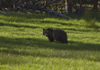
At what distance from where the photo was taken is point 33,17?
33.8m

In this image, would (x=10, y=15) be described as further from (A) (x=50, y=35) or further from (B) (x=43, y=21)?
(A) (x=50, y=35)

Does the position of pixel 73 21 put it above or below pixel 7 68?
below

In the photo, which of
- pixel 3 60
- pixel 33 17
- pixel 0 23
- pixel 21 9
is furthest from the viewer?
pixel 21 9

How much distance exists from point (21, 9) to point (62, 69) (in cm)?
3045

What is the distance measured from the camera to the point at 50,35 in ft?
56.7

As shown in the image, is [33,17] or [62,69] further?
[33,17]

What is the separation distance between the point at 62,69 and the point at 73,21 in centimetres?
2541

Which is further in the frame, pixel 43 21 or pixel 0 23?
pixel 43 21

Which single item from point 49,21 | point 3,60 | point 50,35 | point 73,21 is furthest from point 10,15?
point 3,60

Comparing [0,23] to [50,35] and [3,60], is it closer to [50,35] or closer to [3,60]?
[50,35]

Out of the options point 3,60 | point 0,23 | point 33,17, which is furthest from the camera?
point 33,17

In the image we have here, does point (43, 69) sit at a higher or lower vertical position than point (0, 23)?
higher

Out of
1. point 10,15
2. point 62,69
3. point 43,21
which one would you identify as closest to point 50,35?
point 62,69

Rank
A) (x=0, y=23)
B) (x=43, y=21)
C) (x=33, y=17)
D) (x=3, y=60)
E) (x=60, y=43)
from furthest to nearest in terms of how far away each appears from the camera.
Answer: (x=33, y=17), (x=43, y=21), (x=0, y=23), (x=60, y=43), (x=3, y=60)
